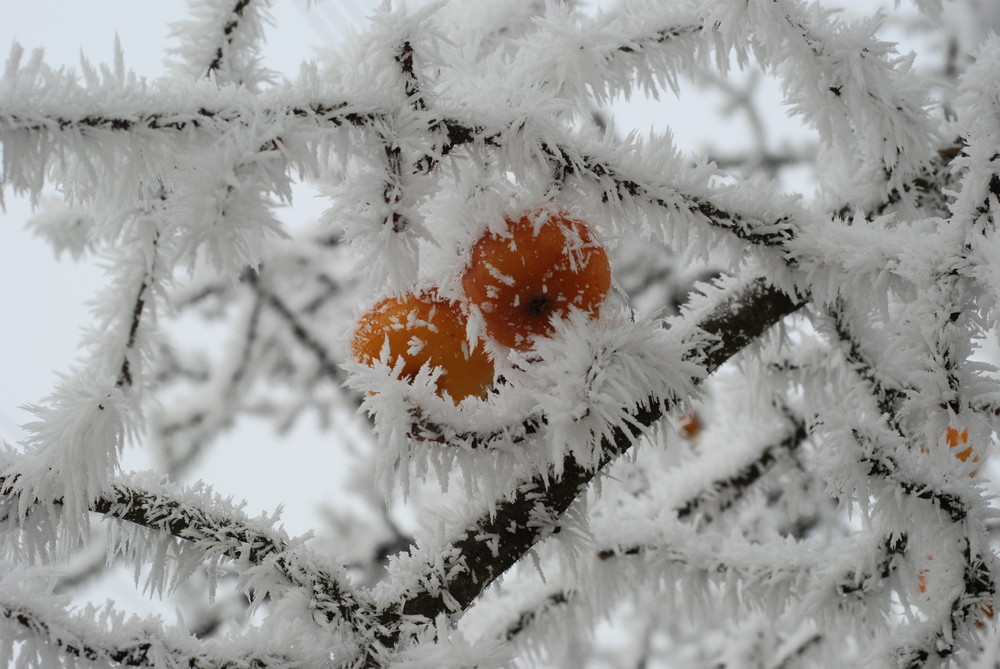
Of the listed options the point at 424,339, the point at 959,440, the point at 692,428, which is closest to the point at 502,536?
the point at 424,339

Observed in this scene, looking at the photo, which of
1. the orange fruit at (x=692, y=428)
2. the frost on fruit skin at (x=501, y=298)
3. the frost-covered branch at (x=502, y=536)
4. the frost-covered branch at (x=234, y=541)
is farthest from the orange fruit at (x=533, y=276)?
the orange fruit at (x=692, y=428)

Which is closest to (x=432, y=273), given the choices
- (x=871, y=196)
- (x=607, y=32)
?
(x=607, y=32)

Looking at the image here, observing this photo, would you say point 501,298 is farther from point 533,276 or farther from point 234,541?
point 234,541

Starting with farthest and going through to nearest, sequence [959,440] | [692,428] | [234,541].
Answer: [692,428] < [959,440] < [234,541]

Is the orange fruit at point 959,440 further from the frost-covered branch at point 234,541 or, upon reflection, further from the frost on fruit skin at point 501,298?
the frost-covered branch at point 234,541

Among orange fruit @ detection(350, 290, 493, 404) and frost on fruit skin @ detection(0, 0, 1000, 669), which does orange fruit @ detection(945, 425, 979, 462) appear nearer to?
frost on fruit skin @ detection(0, 0, 1000, 669)

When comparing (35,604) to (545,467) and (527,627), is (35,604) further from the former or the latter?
(527,627)
